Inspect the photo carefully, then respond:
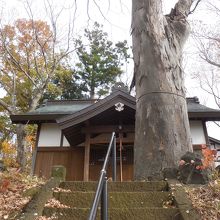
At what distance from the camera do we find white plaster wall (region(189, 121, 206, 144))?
32.7 feet

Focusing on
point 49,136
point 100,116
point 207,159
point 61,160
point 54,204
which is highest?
point 100,116

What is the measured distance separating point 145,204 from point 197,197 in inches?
27.6

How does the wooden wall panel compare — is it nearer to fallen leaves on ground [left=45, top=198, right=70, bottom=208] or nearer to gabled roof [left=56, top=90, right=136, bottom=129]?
gabled roof [left=56, top=90, right=136, bottom=129]

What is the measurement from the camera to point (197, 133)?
33.0 feet

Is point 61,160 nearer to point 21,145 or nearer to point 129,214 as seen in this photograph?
point 21,145

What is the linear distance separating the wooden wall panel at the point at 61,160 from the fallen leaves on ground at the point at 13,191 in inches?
200

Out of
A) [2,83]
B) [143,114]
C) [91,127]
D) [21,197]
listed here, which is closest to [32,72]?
[2,83]

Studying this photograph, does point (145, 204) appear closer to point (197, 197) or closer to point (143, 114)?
point (197, 197)

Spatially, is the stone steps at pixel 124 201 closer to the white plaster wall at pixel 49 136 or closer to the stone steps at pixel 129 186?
the stone steps at pixel 129 186

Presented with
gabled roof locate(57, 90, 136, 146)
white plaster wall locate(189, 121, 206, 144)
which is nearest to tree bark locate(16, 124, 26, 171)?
gabled roof locate(57, 90, 136, 146)

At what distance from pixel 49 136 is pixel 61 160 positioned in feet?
3.66

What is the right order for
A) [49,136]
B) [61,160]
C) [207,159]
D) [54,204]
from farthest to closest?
1. [49,136]
2. [61,160]
3. [207,159]
4. [54,204]

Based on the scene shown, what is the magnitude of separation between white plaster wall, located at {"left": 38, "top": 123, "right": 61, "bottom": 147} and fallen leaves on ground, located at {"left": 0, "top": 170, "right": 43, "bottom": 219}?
18.2ft

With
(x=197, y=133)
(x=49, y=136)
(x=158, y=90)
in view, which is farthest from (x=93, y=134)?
(x=158, y=90)
